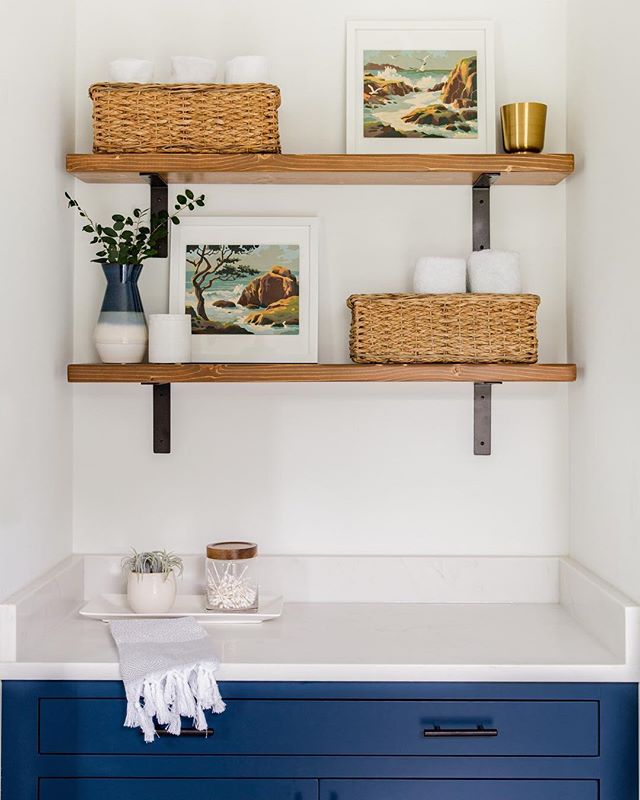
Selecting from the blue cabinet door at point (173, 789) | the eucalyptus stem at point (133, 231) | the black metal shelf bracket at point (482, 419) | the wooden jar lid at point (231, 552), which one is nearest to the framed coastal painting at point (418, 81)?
the eucalyptus stem at point (133, 231)

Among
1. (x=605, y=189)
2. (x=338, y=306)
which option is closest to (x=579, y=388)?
(x=605, y=189)

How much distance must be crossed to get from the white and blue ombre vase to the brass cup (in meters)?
0.93

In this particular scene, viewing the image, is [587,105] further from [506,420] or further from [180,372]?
[180,372]

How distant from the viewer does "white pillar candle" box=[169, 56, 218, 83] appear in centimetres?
212

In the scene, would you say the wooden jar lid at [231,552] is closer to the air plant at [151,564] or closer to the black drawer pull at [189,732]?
the air plant at [151,564]

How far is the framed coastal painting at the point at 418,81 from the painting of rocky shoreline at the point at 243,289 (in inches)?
15.5

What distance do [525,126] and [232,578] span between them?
1.26 m

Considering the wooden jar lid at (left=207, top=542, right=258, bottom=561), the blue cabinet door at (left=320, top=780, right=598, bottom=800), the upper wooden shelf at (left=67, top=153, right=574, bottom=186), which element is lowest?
the blue cabinet door at (left=320, top=780, right=598, bottom=800)

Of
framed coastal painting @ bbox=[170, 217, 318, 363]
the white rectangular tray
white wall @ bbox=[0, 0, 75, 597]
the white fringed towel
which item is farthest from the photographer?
framed coastal painting @ bbox=[170, 217, 318, 363]

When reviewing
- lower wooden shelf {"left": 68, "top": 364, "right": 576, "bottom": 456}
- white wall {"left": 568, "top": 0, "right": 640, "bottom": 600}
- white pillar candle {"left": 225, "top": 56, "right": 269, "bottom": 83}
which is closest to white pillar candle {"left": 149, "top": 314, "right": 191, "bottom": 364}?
lower wooden shelf {"left": 68, "top": 364, "right": 576, "bottom": 456}

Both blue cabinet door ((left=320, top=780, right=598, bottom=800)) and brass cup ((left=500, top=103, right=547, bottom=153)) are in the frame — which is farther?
brass cup ((left=500, top=103, right=547, bottom=153))

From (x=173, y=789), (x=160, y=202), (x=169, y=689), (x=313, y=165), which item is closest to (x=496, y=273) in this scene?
(x=313, y=165)

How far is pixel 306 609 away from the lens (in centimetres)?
223

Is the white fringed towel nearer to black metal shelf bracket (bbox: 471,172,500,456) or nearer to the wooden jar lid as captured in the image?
the wooden jar lid
